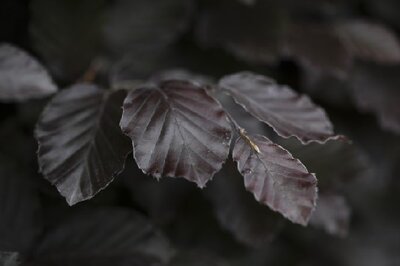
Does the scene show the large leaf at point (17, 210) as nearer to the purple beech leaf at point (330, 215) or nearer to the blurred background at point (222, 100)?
the blurred background at point (222, 100)

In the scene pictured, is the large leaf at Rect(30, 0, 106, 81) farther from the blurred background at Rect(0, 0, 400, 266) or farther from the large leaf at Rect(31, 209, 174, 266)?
the large leaf at Rect(31, 209, 174, 266)

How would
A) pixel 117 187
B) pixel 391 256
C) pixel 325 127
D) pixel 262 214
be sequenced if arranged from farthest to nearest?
pixel 391 256 → pixel 117 187 → pixel 262 214 → pixel 325 127

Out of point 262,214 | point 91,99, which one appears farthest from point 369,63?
point 91,99

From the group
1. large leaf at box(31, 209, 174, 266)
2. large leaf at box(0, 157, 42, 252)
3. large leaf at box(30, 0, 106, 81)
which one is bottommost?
large leaf at box(31, 209, 174, 266)

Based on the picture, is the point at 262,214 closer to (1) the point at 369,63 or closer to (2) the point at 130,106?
(2) the point at 130,106

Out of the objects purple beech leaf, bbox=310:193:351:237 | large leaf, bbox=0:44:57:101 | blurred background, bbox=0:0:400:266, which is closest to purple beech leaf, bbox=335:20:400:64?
blurred background, bbox=0:0:400:266
